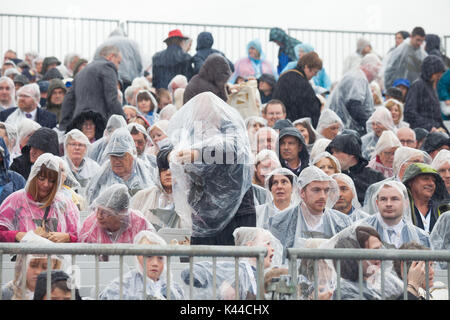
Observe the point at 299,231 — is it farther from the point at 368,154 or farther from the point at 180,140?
the point at 368,154

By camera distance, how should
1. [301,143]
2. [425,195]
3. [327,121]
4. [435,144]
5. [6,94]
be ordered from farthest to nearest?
[6,94] < [327,121] < [435,144] < [301,143] < [425,195]

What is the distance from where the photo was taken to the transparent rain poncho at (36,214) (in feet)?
26.8

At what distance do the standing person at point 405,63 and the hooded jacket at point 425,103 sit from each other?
270cm

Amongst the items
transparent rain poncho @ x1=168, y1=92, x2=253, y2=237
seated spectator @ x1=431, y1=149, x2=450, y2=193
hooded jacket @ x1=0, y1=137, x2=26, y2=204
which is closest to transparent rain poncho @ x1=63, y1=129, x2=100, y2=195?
hooded jacket @ x1=0, y1=137, x2=26, y2=204

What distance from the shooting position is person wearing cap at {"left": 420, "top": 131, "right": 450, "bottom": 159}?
489 inches

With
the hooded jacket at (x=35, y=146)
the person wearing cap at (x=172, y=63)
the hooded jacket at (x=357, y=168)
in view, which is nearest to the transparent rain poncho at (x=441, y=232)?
the hooded jacket at (x=357, y=168)

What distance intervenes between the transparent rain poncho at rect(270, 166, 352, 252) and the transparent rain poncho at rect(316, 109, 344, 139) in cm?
433

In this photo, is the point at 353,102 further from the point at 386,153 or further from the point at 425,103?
the point at 386,153

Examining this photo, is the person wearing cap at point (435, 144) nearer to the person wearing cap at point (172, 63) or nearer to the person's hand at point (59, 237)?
the person wearing cap at point (172, 63)

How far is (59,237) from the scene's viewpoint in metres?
8.01

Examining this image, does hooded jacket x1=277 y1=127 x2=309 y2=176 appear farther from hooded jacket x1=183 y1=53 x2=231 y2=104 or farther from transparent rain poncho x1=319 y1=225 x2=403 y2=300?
transparent rain poncho x1=319 y1=225 x2=403 y2=300

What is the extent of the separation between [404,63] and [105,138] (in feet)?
24.6

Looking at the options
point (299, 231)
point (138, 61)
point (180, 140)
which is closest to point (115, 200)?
point (180, 140)

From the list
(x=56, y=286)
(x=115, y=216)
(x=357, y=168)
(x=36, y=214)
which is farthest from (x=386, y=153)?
(x=56, y=286)
